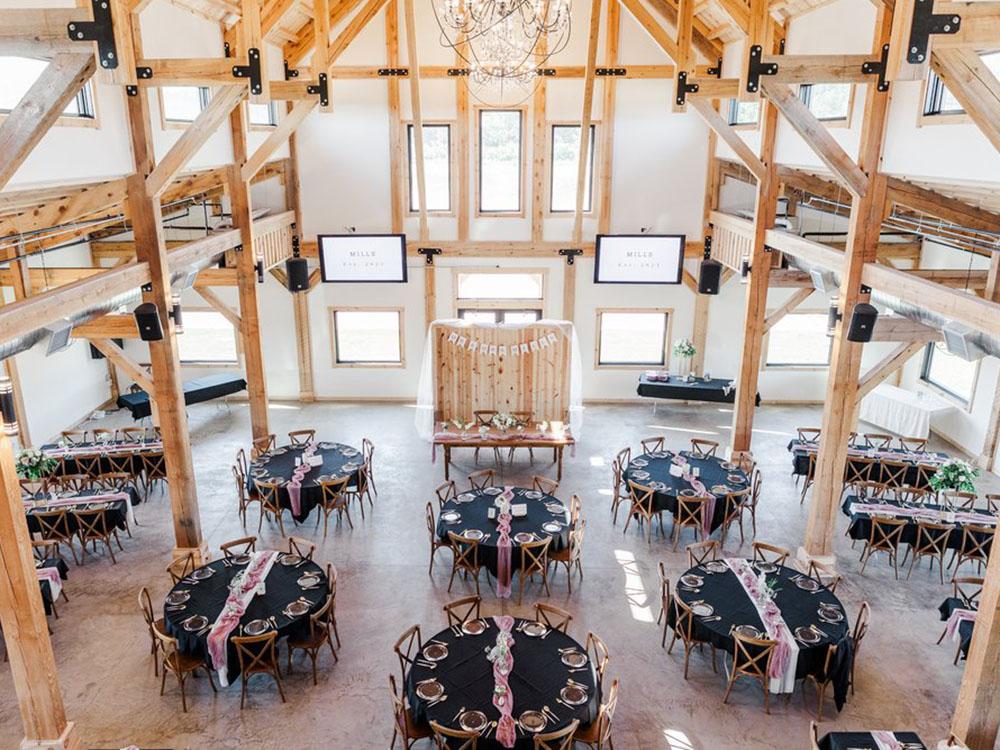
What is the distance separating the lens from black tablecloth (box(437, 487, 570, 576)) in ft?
27.2

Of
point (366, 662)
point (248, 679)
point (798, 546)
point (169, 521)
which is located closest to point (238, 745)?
point (248, 679)

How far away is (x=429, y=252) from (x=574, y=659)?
9556mm

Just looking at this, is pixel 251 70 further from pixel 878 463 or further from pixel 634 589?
pixel 878 463

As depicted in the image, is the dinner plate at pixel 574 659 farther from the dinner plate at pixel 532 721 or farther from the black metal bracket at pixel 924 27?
the black metal bracket at pixel 924 27

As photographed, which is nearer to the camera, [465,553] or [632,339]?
[465,553]

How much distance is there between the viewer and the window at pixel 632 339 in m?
14.9

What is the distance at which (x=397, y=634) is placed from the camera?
7.77 metres

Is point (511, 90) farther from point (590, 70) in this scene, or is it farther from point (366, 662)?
point (366, 662)

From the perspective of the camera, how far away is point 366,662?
7.35m

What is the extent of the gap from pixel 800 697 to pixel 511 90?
10.8m

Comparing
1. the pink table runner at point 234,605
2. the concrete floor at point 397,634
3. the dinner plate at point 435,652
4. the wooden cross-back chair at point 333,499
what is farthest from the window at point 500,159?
the dinner plate at point 435,652

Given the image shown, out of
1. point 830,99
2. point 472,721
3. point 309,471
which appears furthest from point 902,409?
point 472,721

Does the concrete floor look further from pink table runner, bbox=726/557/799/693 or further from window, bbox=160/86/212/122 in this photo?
window, bbox=160/86/212/122

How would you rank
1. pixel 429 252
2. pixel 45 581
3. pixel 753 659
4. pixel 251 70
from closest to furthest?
1. pixel 753 659
2. pixel 251 70
3. pixel 45 581
4. pixel 429 252
